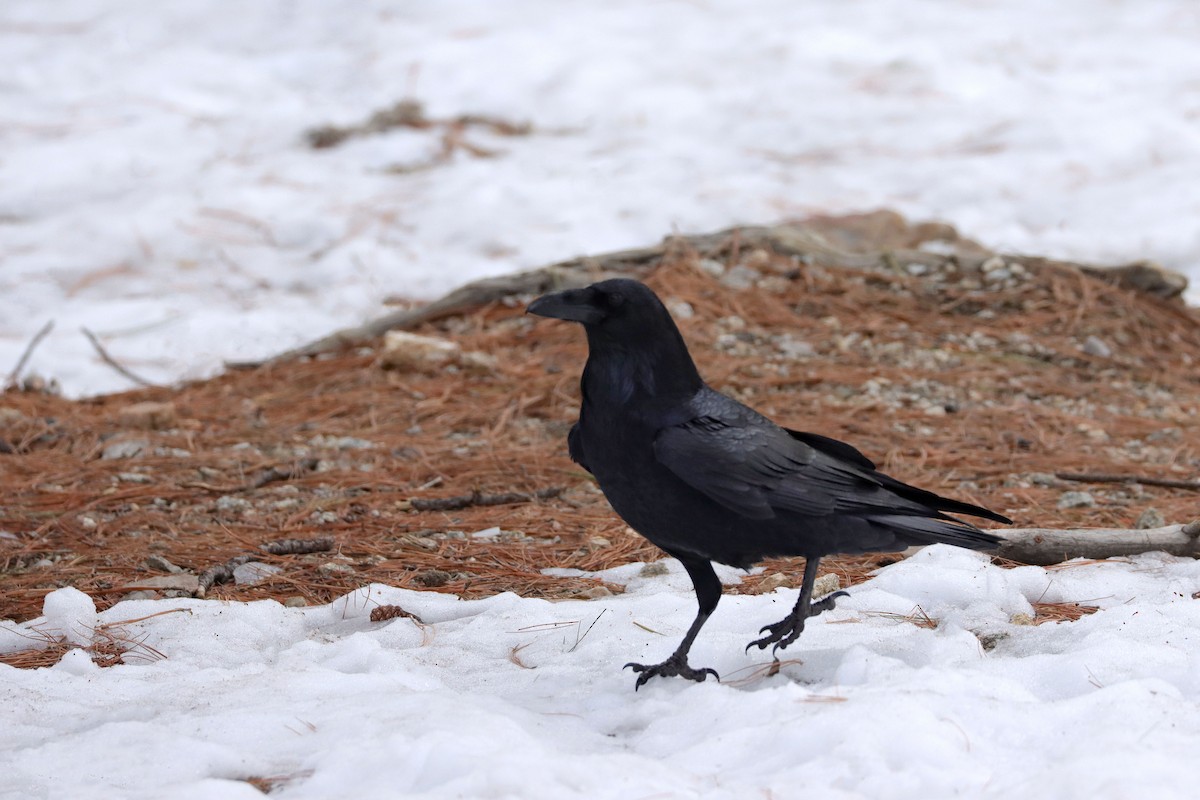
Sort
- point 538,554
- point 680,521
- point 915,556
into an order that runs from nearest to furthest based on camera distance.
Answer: point 680,521 < point 915,556 < point 538,554

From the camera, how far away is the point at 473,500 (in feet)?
15.2

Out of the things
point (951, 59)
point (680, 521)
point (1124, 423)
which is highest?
point (951, 59)

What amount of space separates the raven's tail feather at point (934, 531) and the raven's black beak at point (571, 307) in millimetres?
804

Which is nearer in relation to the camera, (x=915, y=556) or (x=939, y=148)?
(x=915, y=556)

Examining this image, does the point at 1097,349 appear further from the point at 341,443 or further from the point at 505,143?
the point at 505,143

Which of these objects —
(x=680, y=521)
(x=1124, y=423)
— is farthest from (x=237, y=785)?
(x=1124, y=423)

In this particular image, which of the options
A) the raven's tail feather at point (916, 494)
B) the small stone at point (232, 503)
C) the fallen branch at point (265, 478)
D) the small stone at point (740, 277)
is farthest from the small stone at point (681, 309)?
the raven's tail feather at point (916, 494)

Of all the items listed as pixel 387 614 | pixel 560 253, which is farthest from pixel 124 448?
pixel 560 253

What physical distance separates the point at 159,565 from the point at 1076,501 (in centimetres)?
318

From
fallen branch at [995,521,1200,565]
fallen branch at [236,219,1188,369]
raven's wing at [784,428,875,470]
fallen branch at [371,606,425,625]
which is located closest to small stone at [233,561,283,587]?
fallen branch at [371,606,425,625]

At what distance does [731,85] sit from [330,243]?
4.51 m

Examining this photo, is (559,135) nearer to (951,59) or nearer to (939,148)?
(939,148)

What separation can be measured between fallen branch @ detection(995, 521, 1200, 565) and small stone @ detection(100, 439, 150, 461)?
3.52 m

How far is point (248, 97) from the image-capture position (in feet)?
37.8
